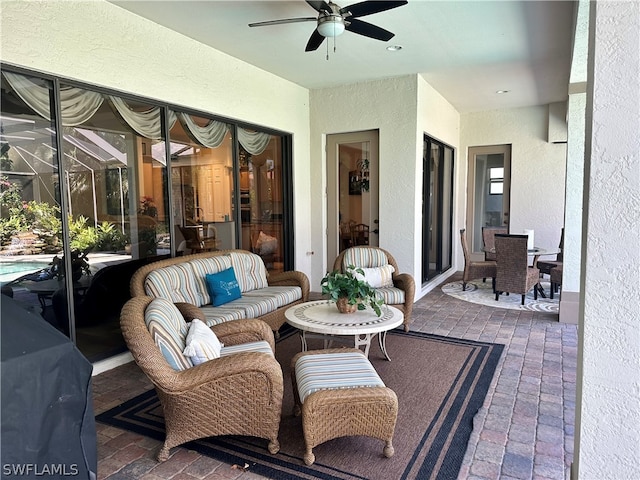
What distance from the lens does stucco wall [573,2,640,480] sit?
1.45 metres

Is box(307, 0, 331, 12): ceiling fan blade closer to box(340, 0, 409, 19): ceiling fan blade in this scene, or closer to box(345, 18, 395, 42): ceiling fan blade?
box(340, 0, 409, 19): ceiling fan blade

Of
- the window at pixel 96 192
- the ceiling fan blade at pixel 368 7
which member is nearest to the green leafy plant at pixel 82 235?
the window at pixel 96 192

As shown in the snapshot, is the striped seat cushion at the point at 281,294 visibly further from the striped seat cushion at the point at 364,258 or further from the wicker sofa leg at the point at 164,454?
the wicker sofa leg at the point at 164,454

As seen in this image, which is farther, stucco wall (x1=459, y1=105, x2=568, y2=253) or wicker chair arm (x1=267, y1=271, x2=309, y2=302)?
stucco wall (x1=459, y1=105, x2=568, y2=253)

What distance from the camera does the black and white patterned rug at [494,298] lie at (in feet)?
18.1

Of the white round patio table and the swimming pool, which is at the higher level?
the swimming pool

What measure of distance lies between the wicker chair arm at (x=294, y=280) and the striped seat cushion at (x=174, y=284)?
107cm

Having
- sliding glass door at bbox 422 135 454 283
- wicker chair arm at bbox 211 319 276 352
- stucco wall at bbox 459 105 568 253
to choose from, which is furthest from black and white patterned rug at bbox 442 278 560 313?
wicker chair arm at bbox 211 319 276 352

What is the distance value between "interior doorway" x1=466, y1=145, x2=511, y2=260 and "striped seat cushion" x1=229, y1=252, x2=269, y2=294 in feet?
16.6

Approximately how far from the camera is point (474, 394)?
10.0ft

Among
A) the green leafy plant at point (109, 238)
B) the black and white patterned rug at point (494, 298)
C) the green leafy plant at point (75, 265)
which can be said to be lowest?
the black and white patterned rug at point (494, 298)

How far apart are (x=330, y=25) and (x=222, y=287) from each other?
2.51 meters

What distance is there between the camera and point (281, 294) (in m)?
4.36

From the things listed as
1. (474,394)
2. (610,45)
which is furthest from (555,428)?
(610,45)
